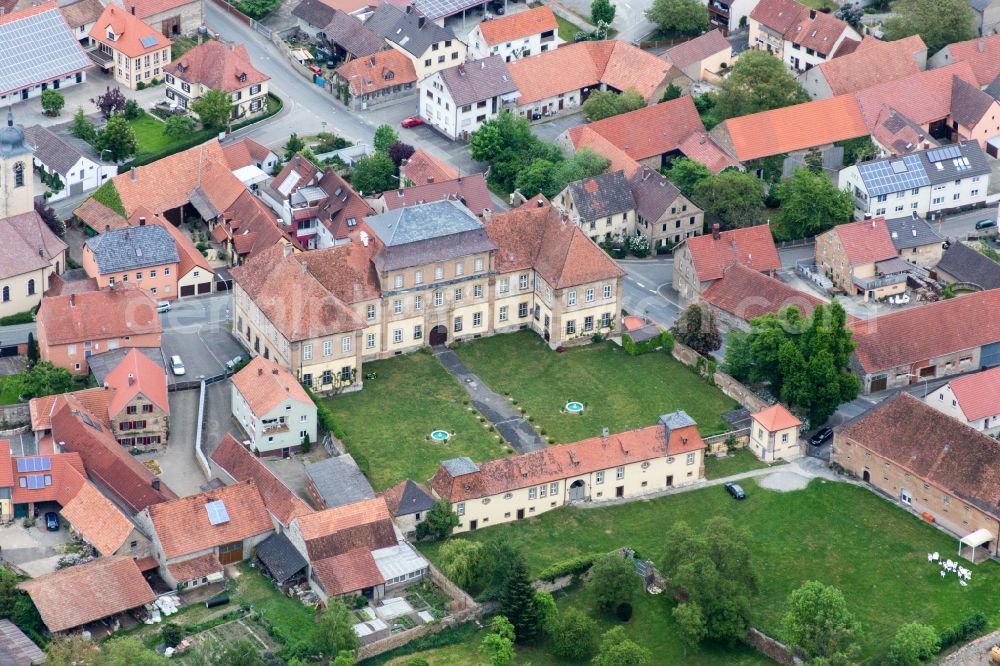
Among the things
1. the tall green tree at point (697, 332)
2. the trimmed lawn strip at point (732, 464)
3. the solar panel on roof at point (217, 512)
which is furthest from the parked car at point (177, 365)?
the trimmed lawn strip at point (732, 464)

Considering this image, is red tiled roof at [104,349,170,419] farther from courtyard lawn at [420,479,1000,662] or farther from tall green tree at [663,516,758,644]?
tall green tree at [663,516,758,644]

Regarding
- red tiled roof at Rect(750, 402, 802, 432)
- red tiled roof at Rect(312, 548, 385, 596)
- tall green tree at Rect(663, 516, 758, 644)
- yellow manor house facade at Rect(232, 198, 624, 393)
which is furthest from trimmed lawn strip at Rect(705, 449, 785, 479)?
red tiled roof at Rect(312, 548, 385, 596)

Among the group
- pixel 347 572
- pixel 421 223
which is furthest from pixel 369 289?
pixel 347 572

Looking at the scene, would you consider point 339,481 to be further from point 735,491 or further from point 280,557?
point 735,491

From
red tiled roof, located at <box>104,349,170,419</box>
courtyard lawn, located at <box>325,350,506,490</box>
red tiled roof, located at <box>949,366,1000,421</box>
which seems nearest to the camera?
courtyard lawn, located at <box>325,350,506,490</box>

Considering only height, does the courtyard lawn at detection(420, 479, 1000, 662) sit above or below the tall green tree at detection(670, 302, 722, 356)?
below

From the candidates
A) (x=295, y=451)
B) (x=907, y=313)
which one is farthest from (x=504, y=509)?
(x=907, y=313)
